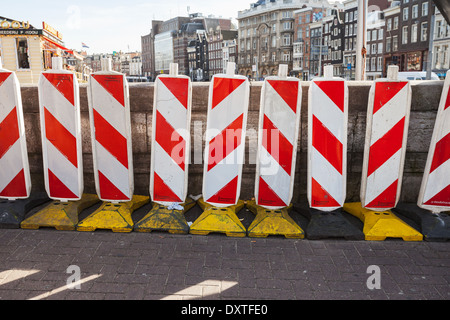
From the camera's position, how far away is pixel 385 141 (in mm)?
4328

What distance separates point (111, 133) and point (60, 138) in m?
0.59

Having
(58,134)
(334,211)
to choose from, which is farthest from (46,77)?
(334,211)

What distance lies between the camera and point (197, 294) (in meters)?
2.97

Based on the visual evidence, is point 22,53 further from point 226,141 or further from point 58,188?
point 226,141

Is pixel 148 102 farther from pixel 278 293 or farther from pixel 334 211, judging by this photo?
pixel 278 293

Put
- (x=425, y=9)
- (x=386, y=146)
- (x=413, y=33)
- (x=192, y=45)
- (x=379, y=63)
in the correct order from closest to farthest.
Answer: (x=386, y=146)
(x=425, y=9)
(x=413, y=33)
(x=379, y=63)
(x=192, y=45)

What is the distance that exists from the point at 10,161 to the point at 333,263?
3745mm

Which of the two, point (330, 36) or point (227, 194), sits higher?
point (330, 36)

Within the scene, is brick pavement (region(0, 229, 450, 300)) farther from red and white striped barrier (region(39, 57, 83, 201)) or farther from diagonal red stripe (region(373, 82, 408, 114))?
diagonal red stripe (region(373, 82, 408, 114))

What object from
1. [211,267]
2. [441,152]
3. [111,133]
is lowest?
[211,267]

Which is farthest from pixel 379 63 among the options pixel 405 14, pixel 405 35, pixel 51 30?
pixel 51 30

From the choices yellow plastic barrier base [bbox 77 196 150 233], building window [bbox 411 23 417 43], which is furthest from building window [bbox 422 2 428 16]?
yellow plastic barrier base [bbox 77 196 150 233]

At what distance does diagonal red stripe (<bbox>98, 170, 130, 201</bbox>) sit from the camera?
15.1 feet

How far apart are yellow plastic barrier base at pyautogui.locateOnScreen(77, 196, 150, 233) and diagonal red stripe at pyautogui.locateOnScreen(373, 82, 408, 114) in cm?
297
